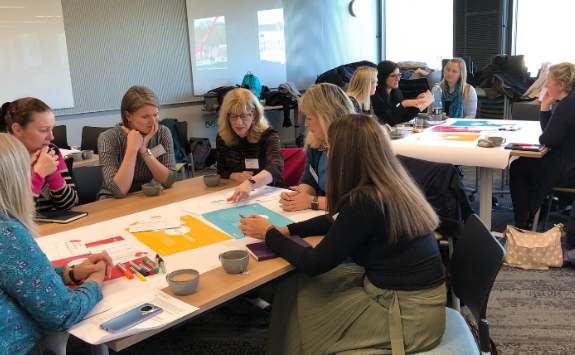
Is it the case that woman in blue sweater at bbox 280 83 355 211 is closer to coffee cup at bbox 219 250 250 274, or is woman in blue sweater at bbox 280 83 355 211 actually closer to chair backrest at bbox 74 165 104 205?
coffee cup at bbox 219 250 250 274

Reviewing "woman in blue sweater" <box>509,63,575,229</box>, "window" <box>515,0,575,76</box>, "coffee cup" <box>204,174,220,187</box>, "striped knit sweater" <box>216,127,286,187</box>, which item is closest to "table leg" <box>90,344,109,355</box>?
"coffee cup" <box>204,174,220,187</box>

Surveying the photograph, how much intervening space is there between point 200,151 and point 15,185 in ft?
16.0

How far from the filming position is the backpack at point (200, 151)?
19.6 feet

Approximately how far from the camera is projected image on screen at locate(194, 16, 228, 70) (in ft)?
20.1

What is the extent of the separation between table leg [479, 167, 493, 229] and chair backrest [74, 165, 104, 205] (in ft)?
8.01

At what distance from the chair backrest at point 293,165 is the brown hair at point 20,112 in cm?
133

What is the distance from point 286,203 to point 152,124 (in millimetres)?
912

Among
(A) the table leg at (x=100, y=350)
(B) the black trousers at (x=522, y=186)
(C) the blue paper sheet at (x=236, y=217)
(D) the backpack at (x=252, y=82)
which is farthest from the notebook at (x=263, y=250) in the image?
(D) the backpack at (x=252, y=82)

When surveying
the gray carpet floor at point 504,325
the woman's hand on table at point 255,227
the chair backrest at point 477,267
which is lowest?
the gray carpet floor at point 504,325

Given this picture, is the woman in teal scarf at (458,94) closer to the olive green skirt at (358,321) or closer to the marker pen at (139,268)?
the olive green skirt at (358,321)

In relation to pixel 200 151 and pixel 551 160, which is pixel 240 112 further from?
pixel 200 151

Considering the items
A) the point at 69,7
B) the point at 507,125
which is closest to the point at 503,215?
the point at 507,125

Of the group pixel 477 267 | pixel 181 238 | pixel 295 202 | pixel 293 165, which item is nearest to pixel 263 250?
pixel 181 238

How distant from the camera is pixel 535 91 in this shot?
5.73 m
